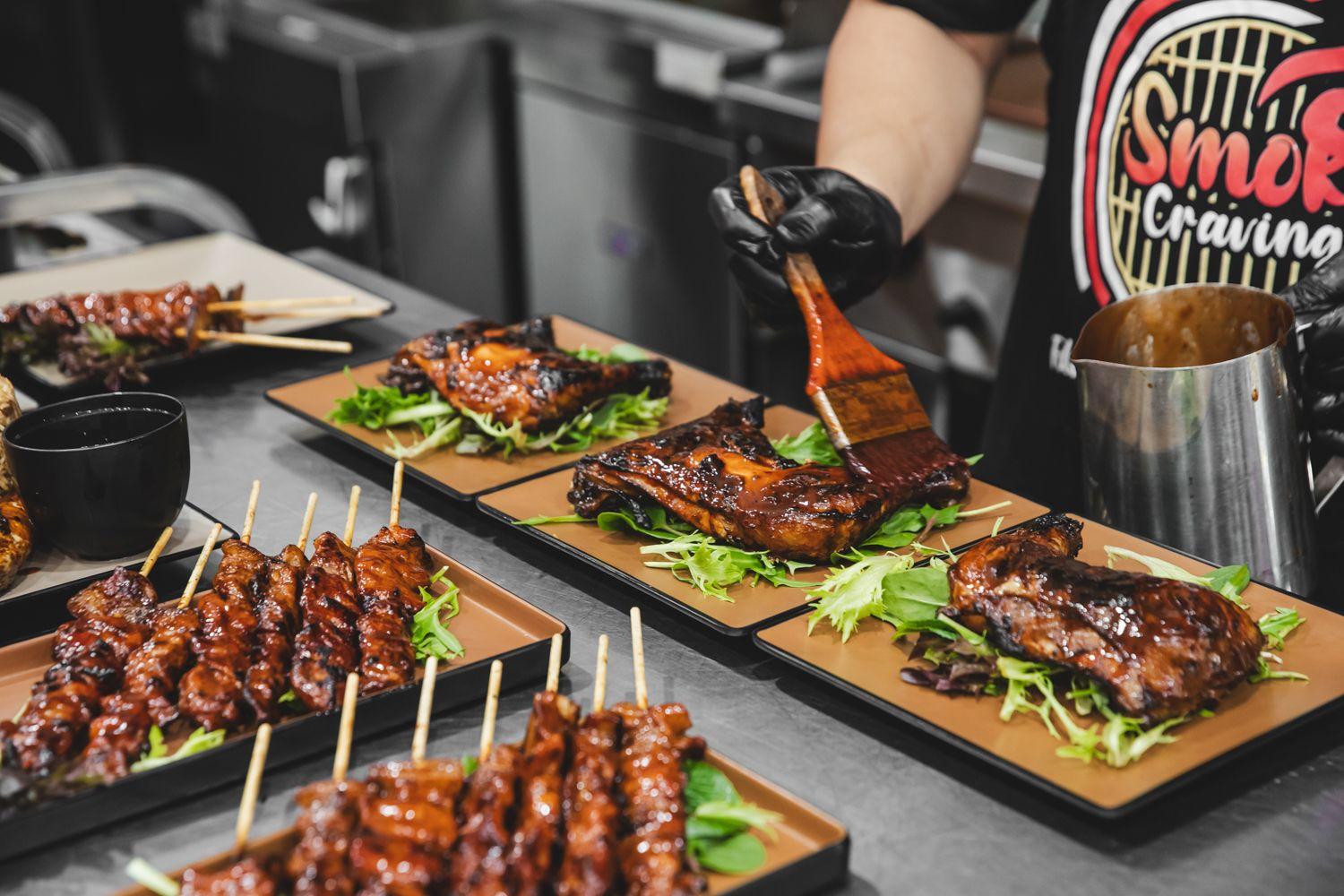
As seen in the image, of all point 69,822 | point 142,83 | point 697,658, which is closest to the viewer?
point 69,822

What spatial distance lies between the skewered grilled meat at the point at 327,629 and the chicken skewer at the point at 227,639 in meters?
0.07

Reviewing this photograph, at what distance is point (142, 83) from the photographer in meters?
8.17

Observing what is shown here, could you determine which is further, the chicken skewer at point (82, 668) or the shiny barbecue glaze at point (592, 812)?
the chicken skewer at point (82, 668)

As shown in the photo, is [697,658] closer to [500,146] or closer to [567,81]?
[567,81]

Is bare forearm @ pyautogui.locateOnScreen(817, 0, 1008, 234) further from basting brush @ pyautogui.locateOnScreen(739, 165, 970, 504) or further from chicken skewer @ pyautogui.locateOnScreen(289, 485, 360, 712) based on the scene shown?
chicken skewer @ pyautogui.locateOnScreen(289, 485, 360, 712)

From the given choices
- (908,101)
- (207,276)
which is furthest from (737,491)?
(207,276)

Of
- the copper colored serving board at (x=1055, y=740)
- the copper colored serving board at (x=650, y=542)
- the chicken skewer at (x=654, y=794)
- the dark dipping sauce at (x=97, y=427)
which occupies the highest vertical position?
the dark dipping sauce at (x=97, y=427)

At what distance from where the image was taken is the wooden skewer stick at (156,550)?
209cm

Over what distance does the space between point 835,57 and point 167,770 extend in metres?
2.32

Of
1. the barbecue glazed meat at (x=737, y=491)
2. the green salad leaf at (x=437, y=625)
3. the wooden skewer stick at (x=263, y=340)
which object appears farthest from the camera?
the wooden skewer stick at (x=263, y=340)

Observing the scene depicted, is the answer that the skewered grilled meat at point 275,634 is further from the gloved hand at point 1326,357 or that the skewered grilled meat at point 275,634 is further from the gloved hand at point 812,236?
the gloved hand at point 1326,357

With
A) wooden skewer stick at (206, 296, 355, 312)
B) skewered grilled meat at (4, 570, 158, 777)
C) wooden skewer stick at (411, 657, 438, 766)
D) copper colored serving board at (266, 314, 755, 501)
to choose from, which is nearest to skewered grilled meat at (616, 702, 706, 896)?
wooden skewer stick at (411, 657, 438, 766)

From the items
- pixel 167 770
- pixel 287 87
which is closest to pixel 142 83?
pixel 287 87

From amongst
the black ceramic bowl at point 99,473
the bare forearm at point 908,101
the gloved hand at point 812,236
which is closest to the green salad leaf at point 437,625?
the black ceramic bowl at point 99,473
